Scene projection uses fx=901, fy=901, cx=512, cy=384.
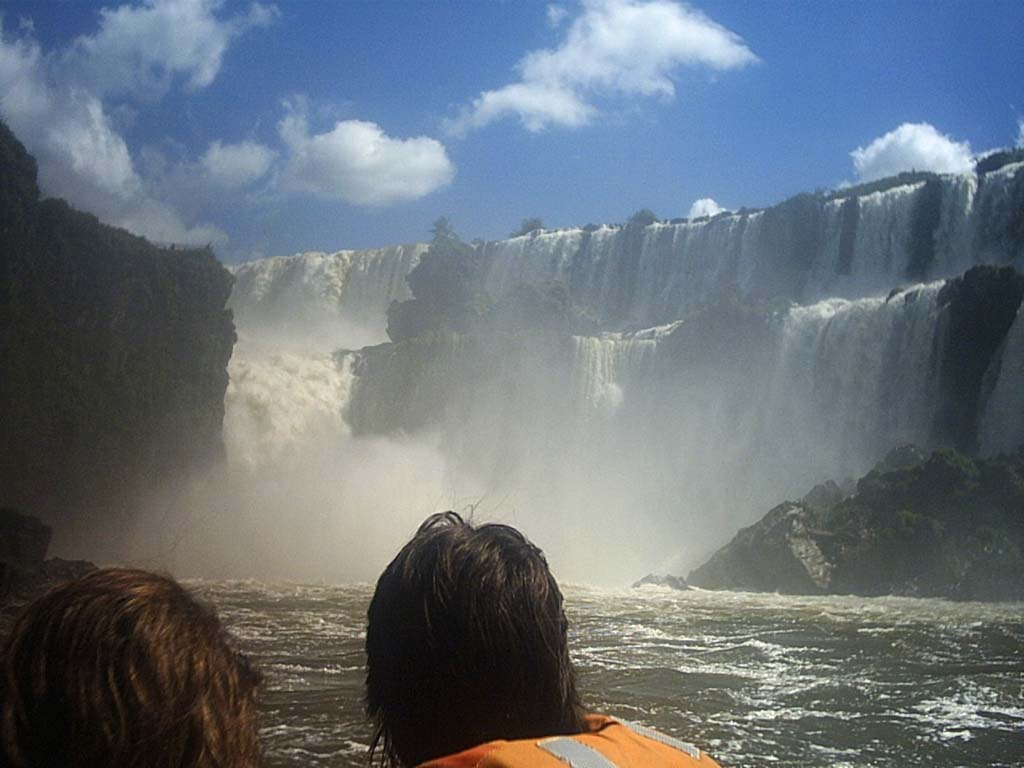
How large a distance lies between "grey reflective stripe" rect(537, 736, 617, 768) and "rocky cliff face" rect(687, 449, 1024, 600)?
18.0 metres

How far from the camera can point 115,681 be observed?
121 centimetres

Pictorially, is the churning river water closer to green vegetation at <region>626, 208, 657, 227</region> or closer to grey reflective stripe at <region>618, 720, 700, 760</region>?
grey reflective stripe at <region>618, 720, 700, 760</region>

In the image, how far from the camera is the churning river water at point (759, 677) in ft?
22.1

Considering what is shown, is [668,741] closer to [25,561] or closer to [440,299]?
[25,561]

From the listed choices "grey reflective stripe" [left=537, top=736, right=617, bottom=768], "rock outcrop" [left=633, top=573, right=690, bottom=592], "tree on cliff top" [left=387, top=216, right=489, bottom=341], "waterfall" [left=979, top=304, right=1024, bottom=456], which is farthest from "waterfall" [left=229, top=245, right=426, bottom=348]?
"grey reflective stripe" [left=537, top=736, right=617, bottom=768]

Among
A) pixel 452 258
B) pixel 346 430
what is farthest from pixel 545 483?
pixel 452 258

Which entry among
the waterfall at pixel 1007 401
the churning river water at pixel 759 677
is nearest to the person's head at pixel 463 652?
the churning river water at pixel 759 677

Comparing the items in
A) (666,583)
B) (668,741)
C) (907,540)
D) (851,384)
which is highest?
(851,384)

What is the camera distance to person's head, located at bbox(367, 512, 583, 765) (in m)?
1.43

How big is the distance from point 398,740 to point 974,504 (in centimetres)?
1921

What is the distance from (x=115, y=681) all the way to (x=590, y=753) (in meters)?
0.64

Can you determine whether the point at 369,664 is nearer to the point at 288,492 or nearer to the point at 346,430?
the point at 288,492

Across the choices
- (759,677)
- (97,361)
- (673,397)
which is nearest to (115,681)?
(759,677)

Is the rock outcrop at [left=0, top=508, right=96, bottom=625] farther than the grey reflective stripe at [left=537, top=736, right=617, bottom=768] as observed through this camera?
Yes
